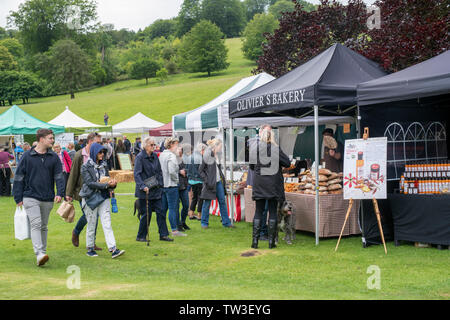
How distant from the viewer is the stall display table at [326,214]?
8.33 metres

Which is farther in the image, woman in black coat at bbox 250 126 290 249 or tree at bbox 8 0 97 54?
tree at bbox 8 0 97 54

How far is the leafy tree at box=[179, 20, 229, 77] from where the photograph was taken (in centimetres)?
8406

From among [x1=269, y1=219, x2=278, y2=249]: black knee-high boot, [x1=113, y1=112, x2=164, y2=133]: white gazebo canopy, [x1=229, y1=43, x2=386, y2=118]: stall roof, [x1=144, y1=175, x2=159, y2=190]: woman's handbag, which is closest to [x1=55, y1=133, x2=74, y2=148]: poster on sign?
[x1=113, y1=112, x2=164, y2=133]: white gazebo canopy

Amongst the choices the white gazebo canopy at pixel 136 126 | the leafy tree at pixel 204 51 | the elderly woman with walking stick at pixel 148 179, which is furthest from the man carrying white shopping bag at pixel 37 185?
the leafy tree at pixel 204 51

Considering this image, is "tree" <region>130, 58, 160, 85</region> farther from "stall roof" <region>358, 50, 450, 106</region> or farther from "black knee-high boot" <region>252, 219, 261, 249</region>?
"stall roof" <region>358, 50, 450, 106</region>

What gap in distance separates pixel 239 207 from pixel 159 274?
4962 millimetres

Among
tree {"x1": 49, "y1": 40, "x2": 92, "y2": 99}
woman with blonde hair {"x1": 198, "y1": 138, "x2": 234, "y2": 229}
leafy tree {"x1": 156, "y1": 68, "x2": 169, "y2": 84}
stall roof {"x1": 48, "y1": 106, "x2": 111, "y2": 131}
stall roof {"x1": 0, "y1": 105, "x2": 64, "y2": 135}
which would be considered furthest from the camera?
leafy tree {"x1": 156, "y1": 68, "x2": 169, "y2": 84}

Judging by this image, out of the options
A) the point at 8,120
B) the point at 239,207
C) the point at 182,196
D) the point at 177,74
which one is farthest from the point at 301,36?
the point at 177,74

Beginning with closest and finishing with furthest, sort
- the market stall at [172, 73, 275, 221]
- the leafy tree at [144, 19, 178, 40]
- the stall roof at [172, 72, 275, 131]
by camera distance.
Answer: the market stall at [172, 73, 275, 221]
the stall roof at [172, 72, 275, 131]
the leafy tree at [144, 19, 178, 40]

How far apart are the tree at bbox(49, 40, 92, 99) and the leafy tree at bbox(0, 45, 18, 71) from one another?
15.5 m

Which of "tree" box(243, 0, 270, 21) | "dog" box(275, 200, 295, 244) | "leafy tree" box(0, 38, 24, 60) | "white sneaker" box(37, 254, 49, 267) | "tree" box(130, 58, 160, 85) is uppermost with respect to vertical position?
"tree" box(243, 0, 270, 21)

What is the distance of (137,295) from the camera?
16.2ft

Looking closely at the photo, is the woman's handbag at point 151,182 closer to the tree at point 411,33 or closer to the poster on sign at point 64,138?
the tree at point 411,33
